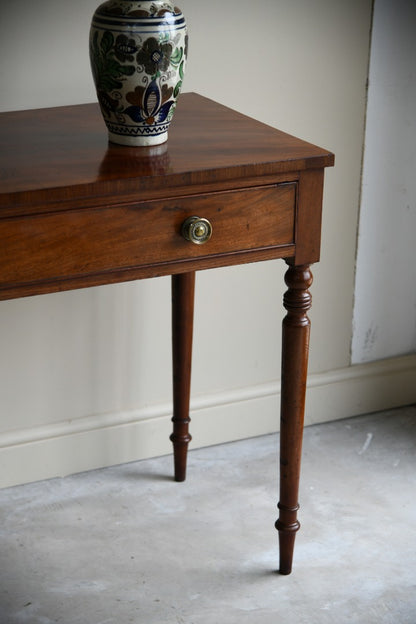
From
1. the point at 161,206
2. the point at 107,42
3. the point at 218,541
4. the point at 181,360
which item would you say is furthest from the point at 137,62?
the point at 218,541

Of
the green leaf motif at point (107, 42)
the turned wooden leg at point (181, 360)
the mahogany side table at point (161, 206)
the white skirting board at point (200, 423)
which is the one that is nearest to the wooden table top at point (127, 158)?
the mahogany side table at point (161, 206)

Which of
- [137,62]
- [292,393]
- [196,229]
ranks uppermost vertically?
[137,62]

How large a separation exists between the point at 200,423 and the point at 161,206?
0.91 m

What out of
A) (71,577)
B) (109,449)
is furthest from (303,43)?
(71,577)

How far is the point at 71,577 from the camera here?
1.75 meters

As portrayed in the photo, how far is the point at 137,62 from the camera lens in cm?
139

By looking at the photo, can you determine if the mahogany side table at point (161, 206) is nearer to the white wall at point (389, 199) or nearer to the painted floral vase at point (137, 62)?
the painted floral vase at point (137, 62)

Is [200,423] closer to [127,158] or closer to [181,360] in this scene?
[181,360]

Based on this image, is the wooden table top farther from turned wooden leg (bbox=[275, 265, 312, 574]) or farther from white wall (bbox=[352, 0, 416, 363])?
white wall (bbox=[352, 0, 416, 363])

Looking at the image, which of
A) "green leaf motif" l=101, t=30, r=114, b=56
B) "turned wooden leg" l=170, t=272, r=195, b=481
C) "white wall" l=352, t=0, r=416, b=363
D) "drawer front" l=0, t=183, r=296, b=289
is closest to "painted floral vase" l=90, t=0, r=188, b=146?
"green leaf motif" l=101, t=30, r=114, b=56

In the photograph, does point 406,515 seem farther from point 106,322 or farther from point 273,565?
point 106,322

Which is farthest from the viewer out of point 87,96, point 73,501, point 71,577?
point 73,501

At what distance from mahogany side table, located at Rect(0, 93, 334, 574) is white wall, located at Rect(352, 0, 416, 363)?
0.59 m

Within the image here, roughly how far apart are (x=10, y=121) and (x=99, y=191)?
1.30 feet
